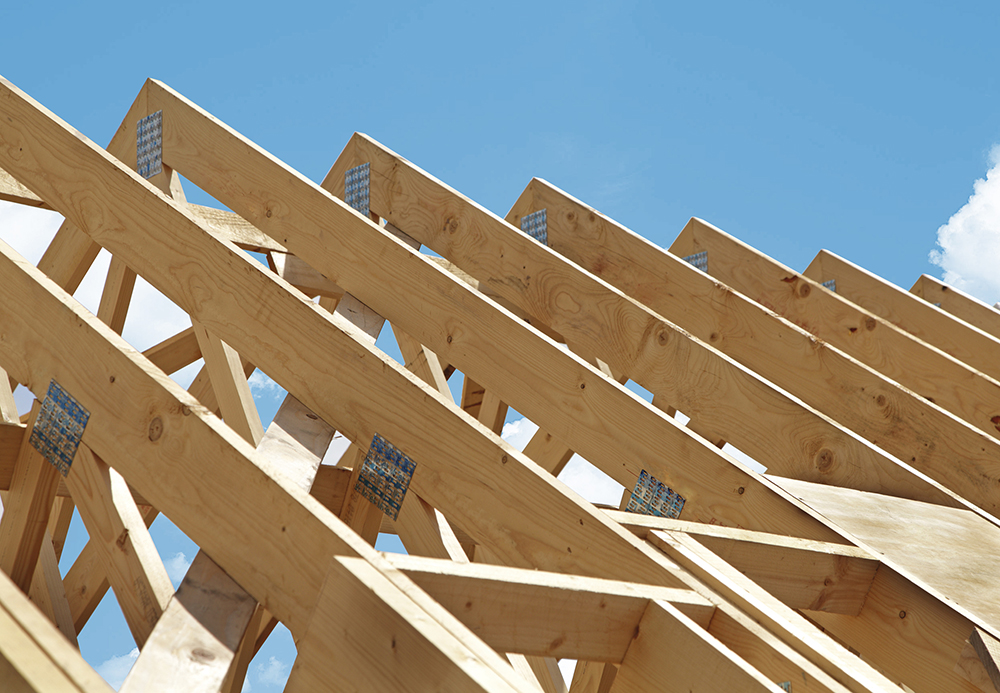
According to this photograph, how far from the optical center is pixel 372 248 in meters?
2.83

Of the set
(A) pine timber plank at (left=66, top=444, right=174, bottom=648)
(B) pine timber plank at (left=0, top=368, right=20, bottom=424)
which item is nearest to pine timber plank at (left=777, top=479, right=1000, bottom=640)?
(A) pine timber plank at (left=66, top=444, right=174, bottom=648)

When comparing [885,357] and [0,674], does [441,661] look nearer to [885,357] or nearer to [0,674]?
[0,674]

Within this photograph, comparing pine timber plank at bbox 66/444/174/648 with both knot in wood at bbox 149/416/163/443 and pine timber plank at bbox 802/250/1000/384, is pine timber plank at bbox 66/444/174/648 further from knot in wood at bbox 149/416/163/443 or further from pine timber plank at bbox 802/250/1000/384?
pine timber plank at bbox 802/250/1000/384

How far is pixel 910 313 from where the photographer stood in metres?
4.70

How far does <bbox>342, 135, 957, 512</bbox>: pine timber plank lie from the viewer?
9.21 feet

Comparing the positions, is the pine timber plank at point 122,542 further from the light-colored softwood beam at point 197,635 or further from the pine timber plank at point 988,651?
the pine timber plank at point 988,651

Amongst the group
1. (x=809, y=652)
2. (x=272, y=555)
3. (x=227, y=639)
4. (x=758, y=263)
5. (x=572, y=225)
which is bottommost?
(x=227, y=639)

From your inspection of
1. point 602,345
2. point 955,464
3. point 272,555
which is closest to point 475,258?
point 602,345

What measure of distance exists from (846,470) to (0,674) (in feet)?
7.93

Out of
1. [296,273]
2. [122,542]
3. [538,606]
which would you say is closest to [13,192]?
[296,273]

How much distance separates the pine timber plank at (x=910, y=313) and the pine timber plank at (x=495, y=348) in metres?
2.59

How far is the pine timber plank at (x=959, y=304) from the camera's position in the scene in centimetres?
518

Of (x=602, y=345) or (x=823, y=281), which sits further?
(x=823, y=281)

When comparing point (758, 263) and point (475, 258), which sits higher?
point (758, 263)
